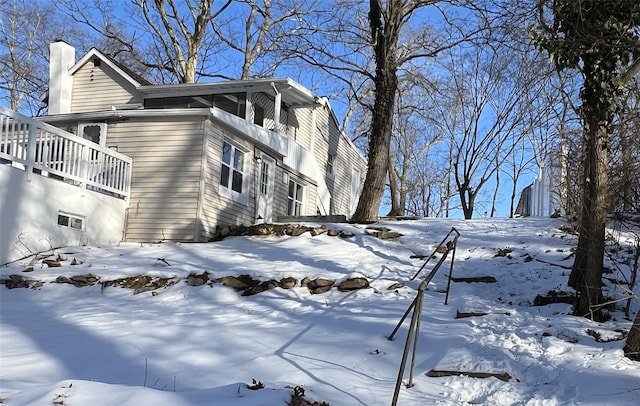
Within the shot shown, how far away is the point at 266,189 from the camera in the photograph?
1677 cm

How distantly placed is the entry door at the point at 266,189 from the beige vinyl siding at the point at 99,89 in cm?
453

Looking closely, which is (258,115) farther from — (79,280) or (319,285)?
(319,285)

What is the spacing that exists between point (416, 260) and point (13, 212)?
749 cm

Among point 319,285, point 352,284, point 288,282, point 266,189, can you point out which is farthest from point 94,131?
point 352,284

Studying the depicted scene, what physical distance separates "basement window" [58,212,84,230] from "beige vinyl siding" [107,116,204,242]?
1.60m

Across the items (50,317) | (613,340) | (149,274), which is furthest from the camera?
(149,274)

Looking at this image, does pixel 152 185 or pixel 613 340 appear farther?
pixel 152 185

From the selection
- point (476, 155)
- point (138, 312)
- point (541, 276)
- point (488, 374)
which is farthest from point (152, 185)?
point (476, 155)

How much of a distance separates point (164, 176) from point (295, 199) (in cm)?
601

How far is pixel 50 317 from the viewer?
773cm

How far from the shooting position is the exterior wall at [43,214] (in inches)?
405

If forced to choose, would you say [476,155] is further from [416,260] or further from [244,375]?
[244,375]

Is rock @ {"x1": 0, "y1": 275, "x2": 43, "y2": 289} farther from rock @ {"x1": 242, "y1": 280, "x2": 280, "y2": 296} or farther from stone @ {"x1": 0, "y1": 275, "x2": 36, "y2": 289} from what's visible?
rock @ {"x1": 242, "y1": 280, "x2": 280, "y2": 296}

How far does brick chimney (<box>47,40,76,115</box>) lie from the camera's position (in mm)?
18422
